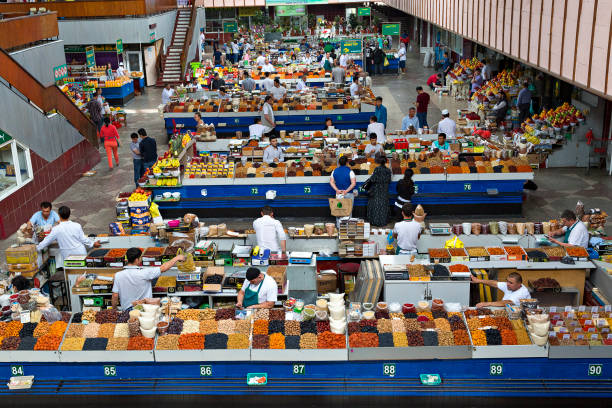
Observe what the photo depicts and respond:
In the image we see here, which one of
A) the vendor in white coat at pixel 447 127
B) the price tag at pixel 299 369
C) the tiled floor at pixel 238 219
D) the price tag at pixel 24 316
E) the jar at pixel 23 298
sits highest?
the vendor in white coat at pixel 447 127

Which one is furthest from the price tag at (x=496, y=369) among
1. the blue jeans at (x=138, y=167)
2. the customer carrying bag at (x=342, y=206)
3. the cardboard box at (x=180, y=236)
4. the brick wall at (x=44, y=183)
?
the blue jeans at (x=138, y=167)

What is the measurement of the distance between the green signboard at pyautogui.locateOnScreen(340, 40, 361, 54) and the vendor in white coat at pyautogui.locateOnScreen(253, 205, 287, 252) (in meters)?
24.5

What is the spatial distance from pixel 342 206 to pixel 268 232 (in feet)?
11.3

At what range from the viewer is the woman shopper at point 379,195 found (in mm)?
12320

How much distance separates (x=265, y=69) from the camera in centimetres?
2681

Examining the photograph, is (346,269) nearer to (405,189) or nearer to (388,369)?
(388,369)

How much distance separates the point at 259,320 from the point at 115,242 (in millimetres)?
3685

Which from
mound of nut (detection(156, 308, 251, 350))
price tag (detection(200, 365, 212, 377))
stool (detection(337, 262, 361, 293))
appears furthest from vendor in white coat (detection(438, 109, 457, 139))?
price tag (detection(200, 365, 212, 377))

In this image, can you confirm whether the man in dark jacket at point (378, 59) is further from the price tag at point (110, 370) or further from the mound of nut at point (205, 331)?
the price tag at point (110, 370)

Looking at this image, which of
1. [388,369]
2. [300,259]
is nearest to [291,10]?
[300,259]

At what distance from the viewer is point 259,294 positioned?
760 cm

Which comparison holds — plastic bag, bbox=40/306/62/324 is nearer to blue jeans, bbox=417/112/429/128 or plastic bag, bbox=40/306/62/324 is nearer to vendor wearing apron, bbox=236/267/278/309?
vendor wearing apron, bbox=236/267/278/309

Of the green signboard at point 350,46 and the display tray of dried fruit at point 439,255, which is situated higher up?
the green signboard at point 350,46

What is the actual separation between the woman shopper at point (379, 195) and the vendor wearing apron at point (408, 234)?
3.10 metres
